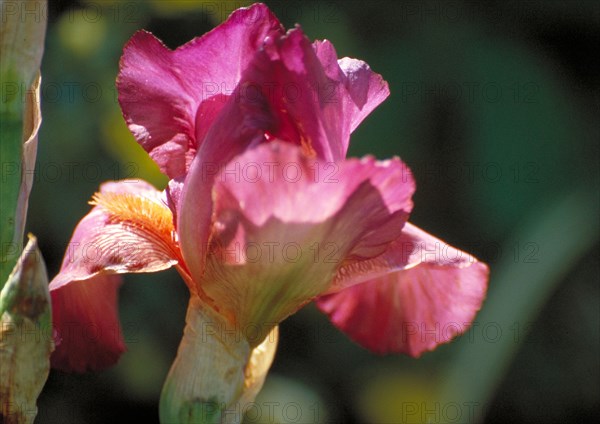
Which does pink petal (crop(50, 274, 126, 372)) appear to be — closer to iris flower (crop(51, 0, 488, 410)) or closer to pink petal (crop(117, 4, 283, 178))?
iris flower (crop(51, 0, 488, 410))

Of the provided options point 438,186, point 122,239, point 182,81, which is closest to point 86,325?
point 122,239

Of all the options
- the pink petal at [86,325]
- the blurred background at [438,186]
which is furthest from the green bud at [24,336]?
the blurred background at [438,186]

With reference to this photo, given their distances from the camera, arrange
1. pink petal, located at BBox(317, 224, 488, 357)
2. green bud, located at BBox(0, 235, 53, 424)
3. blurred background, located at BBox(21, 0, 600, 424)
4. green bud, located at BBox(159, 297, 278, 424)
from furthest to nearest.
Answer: blurred background, located at BBox(21, 0, 600, 424), pink petal, located at BBox(317, 224, 488, 357), green bud, located at BBox(159, 297, 278, 424), green bud, located at BBox(0, 235, 53, 424)

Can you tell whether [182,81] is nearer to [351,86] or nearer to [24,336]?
[351,86]

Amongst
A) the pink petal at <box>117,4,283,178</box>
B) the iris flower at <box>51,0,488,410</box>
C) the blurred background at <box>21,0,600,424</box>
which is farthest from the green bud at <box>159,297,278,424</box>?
the blurred background at <box>21,0,600,424</box>

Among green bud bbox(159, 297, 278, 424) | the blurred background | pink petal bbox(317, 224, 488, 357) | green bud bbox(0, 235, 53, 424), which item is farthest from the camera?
the blurred background

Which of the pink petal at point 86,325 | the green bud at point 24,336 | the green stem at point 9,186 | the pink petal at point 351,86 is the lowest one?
the pink petal at point 86,325

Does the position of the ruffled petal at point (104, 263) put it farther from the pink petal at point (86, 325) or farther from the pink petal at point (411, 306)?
the pink petal at point (411, 306)
